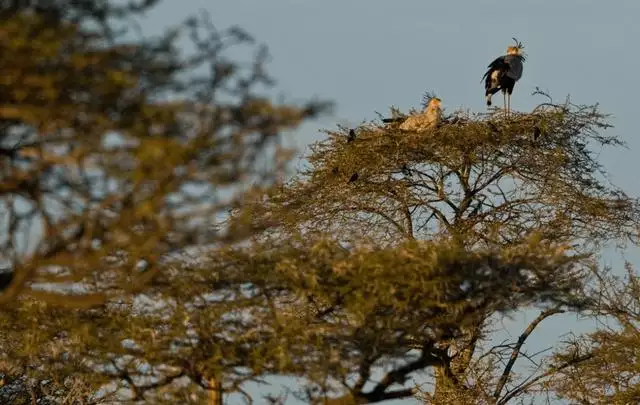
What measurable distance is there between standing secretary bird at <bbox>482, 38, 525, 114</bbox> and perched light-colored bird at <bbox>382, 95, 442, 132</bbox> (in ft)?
5.34

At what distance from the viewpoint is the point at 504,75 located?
1093 inches

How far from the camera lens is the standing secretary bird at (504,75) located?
2769 cm

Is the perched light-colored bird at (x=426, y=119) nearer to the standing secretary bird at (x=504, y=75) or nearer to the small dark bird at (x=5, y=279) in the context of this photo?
the standing secretary bird at (x=504, y=75)

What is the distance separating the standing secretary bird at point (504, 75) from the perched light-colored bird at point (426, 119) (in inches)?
64.1

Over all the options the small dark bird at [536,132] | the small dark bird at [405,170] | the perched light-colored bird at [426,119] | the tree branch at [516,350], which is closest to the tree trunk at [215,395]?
the tree branch at [516,350]

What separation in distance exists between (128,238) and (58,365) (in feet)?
19.9

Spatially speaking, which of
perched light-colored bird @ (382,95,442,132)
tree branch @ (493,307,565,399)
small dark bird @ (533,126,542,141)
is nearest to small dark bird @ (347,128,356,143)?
perched light-colored bird @ (382,95,442,132)

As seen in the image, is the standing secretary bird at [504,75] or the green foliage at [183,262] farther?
the standing secretary bird at [504,75]

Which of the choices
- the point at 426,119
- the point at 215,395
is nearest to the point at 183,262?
the point at 215,395

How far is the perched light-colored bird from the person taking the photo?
26297 mm

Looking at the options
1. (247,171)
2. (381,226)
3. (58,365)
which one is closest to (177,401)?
(58,365)

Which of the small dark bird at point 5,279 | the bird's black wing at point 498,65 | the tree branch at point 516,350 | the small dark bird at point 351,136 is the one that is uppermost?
the bird's black wing at point 498,65

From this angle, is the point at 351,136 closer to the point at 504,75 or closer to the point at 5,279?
the point at 504,75

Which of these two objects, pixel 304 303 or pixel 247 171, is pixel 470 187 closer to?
pixel 304 303
